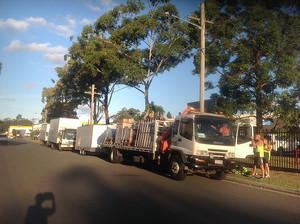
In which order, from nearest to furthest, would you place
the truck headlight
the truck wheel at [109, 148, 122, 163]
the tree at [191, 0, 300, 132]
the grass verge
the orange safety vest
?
the grass verge
the truck headlight
the orange safety vest
the tree at [191, 0, 300, 132]
the truck wheel at [109, 148, 122, 163]

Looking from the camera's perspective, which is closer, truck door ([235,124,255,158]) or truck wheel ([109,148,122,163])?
truck door ([235,124,255,158])

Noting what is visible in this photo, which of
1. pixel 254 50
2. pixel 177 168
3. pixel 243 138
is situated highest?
pixel 254 50

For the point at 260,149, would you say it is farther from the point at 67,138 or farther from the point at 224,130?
the point at 67,138

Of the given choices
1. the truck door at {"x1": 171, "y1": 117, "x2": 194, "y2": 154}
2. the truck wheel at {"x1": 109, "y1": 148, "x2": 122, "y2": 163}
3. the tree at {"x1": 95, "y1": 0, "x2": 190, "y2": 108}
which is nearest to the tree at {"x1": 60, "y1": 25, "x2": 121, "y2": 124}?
the tree at {"x1": 95, "y1": 0, "x2": 190, "y2": 108}

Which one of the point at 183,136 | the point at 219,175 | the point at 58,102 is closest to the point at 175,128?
the point at 183,136

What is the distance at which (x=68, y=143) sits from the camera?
26703 millimetres

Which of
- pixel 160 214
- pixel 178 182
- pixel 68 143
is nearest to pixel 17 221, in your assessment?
pixel 160 214

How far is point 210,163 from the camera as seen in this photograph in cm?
939

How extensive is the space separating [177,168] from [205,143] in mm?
1513

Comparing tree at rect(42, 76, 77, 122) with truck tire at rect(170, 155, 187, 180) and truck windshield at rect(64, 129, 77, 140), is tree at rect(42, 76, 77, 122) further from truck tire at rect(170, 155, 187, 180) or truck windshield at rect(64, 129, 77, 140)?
truck tire at rect(170, 155, 187, 180)

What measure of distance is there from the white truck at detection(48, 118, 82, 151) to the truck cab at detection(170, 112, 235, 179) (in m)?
18.7

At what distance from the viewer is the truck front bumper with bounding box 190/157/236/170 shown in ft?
30.4

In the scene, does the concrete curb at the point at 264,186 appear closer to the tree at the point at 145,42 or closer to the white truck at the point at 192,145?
the white truck at the point at 192,145

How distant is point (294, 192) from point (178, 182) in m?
3.84
